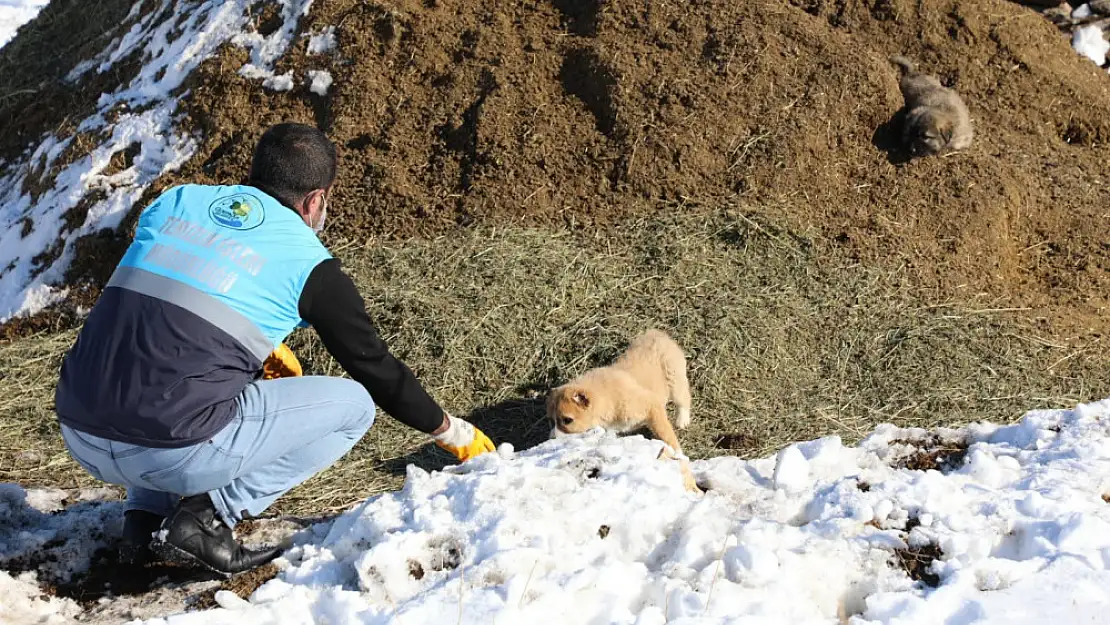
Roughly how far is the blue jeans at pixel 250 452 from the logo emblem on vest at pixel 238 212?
2.11 feet

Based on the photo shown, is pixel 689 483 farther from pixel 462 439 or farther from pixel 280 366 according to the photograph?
pixel 280 366

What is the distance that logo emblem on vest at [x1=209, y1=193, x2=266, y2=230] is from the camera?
329 cm

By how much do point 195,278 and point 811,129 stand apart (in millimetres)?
5483

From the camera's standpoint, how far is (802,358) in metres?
6.09

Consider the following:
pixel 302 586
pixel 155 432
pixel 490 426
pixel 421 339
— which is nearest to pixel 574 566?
pixel 302 586

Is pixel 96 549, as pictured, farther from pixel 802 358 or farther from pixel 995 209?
pixel 995 209

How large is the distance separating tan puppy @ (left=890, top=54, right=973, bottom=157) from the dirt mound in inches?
5.2

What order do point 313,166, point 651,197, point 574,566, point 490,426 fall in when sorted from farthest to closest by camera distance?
point 651,197
point 490,426
point 313,166
point 574,566

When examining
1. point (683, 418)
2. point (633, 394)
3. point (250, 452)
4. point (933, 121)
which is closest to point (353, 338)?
point (250, 452)

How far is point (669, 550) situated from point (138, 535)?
210cm

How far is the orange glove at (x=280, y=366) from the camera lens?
4359mm

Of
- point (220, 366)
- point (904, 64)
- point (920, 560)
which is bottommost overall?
point (920, 560)

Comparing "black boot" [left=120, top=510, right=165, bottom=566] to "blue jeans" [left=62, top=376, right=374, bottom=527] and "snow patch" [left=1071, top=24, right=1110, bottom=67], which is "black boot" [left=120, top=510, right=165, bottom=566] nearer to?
"blue jeans" [left=62, top=376, right=374, bottom=527]

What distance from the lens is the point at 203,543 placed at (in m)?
3.41
